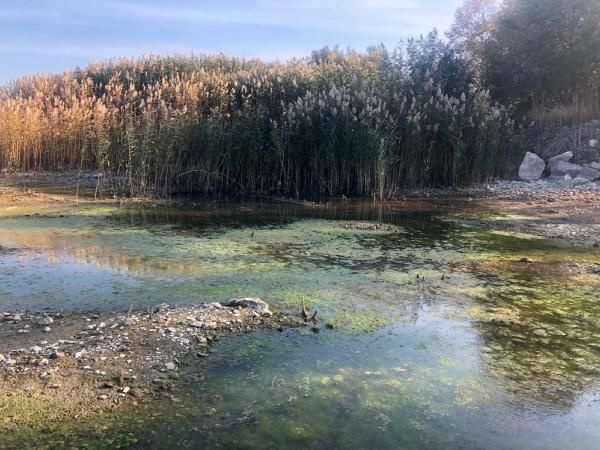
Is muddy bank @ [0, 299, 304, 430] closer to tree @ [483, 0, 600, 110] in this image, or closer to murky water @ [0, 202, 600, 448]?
murky water @ [0, 202, 600, 448]

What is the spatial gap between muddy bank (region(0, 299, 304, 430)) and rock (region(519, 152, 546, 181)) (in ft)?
37.4

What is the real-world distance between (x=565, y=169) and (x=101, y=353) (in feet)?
42.9

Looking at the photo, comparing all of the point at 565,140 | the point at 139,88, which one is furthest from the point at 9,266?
the point at 139,88

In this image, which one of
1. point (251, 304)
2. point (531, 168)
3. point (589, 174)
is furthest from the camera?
point (531, 168)

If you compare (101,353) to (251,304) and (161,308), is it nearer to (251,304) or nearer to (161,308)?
(161,308)

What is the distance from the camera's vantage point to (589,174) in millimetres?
13422

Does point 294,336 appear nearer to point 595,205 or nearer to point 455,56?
point 595,205

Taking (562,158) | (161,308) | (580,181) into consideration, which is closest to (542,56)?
(562,158)

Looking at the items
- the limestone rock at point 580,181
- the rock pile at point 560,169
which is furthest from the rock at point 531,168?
the limestone rock at point 580,181

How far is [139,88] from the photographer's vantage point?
21422 mm

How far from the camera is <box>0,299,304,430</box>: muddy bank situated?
9.45ft

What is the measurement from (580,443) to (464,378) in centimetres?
76

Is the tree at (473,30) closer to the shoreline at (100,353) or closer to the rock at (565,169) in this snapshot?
the rock at (565,169)

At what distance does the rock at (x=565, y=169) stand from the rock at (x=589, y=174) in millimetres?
135
